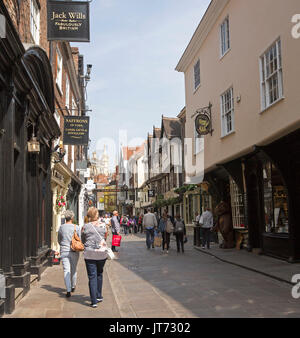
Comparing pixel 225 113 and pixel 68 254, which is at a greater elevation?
pixel 225 113

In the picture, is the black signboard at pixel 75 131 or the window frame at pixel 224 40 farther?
the black signboard at pixel 75 131

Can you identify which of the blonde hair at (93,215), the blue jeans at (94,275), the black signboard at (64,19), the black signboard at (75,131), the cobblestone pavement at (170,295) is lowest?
the cobblestone pavement at (170,295)

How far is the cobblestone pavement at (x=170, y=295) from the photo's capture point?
634 centimetres

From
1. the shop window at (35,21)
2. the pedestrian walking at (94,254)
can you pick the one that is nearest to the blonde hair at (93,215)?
the pedestrian walking at (94,254)

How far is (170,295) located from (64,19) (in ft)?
26.5

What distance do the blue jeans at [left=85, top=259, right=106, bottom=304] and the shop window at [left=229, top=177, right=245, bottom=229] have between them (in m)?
10.1

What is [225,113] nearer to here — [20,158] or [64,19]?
[64,19]

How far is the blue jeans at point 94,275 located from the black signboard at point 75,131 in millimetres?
Result: 10529

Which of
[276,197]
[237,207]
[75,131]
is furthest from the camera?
[75,131]

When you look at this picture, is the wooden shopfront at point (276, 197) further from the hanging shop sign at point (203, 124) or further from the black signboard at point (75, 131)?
the black signboard at point (75, 131)

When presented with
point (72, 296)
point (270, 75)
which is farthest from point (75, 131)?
point (72, 296)

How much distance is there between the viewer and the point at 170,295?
773cm

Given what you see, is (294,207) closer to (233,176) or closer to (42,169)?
(233,176)

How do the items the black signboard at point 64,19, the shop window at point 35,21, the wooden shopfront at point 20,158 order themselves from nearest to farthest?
1. the wooden shopfront at point 20,158
2. the shop window at point 35,21
3. the black signboard at point 64,19
